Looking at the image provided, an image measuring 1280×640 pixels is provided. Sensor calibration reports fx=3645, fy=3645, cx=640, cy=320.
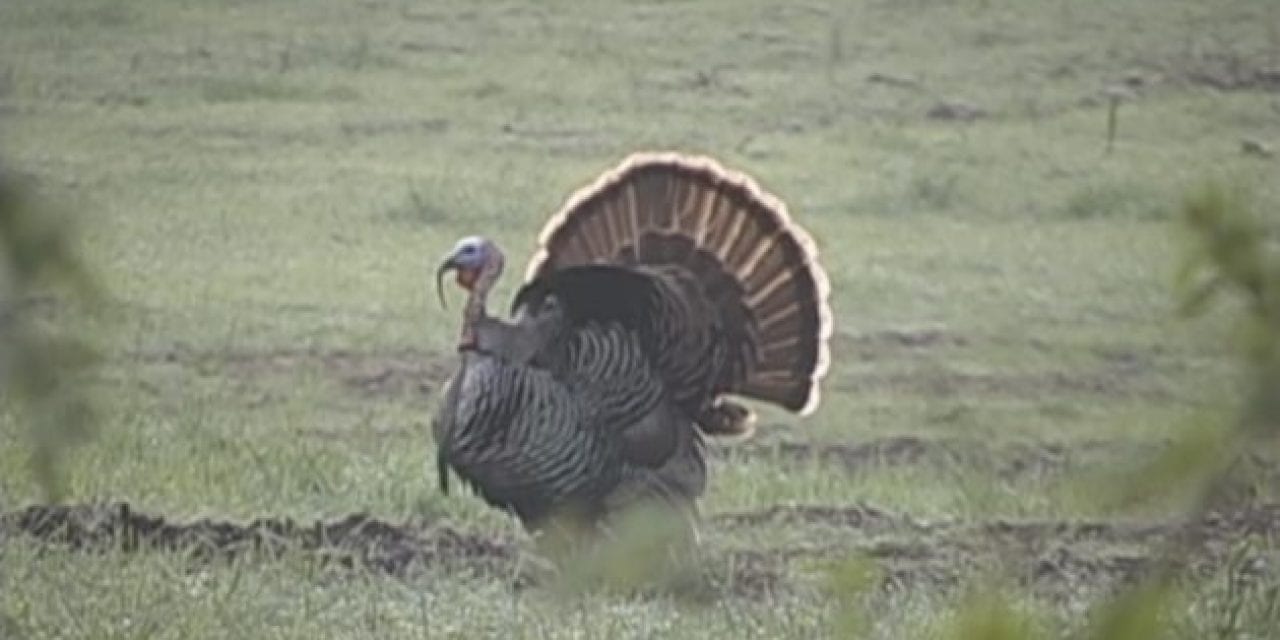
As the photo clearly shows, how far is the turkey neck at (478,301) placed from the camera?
6.21 metres

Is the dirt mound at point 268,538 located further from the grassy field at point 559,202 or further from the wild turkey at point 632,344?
the wild turkey at point 632,344

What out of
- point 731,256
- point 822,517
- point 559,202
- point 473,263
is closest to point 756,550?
point 822,517

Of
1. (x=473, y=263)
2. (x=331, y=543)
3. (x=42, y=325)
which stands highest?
(x=42, y=325)

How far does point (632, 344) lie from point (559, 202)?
161 inches

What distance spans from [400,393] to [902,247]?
2.02 metres

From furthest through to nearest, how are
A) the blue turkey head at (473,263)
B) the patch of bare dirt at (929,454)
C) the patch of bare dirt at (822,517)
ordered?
1. the patch of bare dirt at (929,454)
2. the patch of bare dirt at (822,517)
3. the blue turkey head at (473,263)

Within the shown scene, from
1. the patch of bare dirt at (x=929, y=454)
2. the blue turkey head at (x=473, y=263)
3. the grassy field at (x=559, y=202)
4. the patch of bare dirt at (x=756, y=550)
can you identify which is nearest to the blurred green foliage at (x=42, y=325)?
the grassy field at (x=559, y=202)

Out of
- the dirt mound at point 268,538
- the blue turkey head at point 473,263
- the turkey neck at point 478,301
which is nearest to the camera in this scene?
the dirt mound at point 268,538

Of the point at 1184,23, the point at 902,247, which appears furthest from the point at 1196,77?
the point at 902,247

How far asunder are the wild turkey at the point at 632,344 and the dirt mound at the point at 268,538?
0.41ft

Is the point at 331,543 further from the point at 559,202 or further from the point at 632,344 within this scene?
the point at 559,202

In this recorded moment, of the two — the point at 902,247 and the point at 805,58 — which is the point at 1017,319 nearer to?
the point at 902,247

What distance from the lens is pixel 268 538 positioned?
587 centimetres

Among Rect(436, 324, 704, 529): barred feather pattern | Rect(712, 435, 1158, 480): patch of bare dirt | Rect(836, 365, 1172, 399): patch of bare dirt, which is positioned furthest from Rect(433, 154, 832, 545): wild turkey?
Rect(836, 365, 1172, 399): patch of bare dirt
